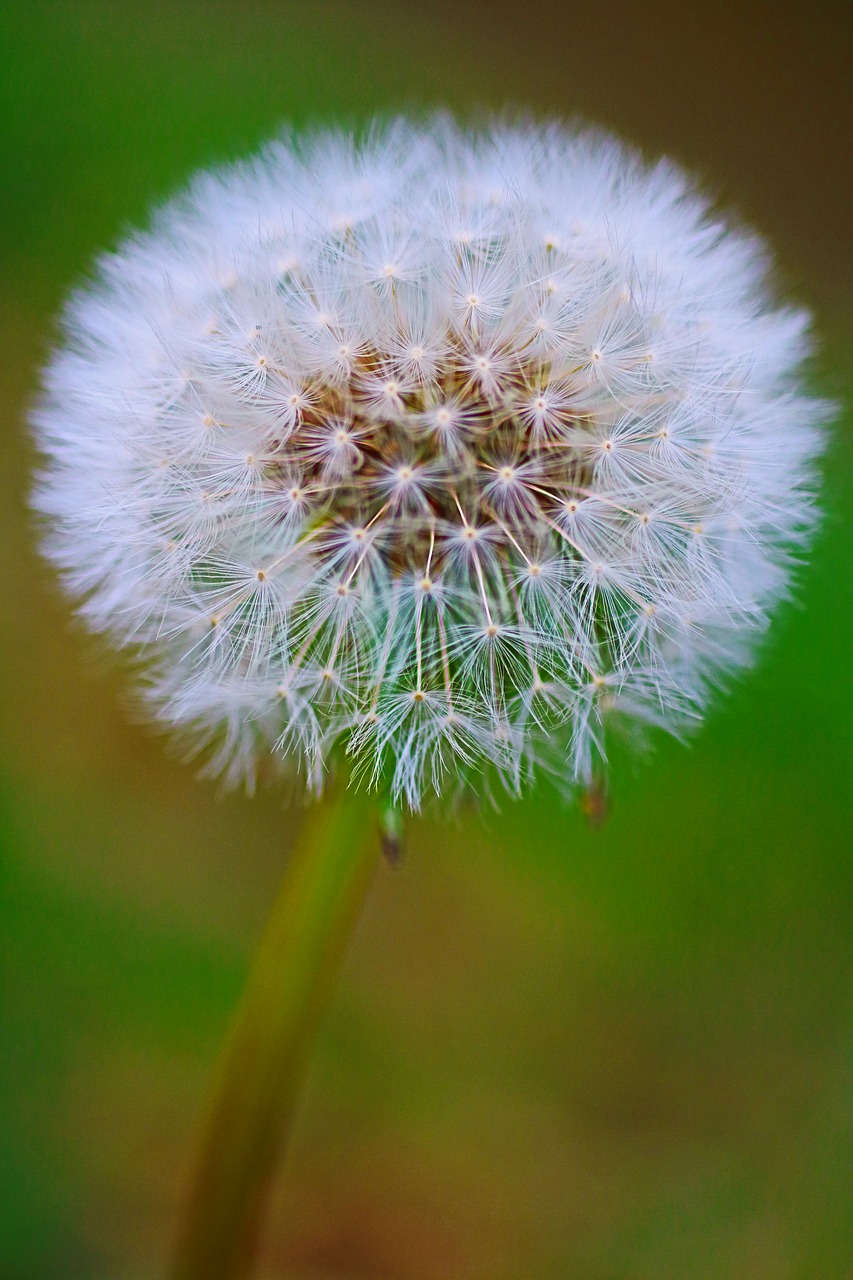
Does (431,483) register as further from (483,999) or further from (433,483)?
(483,999)

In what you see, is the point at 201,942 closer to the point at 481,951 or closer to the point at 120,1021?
the point at 120,1021

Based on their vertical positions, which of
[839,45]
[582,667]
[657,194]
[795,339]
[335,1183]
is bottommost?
[335,1183]

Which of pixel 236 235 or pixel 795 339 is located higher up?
pixel 795 339

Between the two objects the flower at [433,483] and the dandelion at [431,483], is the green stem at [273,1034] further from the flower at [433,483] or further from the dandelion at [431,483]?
the flower at [433,483]

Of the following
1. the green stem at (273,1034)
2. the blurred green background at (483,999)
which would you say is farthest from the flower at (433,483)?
the blurred green background at (483,999)

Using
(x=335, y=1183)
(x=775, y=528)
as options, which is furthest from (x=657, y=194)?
(x=335, y=1183)

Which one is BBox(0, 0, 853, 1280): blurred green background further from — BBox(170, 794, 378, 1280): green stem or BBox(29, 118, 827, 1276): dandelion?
BBox(29, 118, 827, 1276): dandelion

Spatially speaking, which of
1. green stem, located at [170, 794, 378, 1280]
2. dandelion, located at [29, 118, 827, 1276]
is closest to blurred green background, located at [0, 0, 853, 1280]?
green stem, located at [170, 794, 378, 1280]

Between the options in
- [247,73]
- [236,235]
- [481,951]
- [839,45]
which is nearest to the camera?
[236,235]
